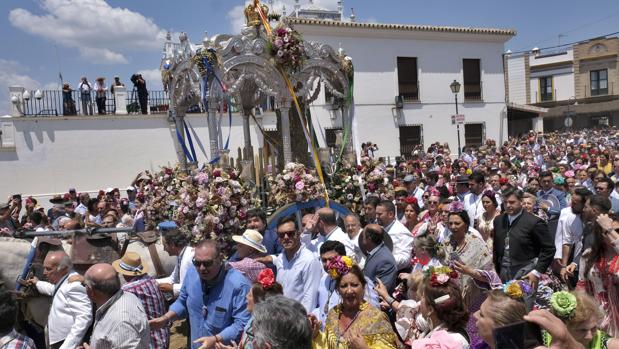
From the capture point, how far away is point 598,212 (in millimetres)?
5215

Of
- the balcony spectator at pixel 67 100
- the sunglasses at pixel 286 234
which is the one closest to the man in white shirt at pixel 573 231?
the sunglasses at pixel 286 234

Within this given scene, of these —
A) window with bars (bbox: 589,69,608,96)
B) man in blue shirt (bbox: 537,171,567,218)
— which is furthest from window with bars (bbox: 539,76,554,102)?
man in blue shirt (bbox: 537,171,567,218)

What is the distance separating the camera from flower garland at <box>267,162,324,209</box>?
7898 mm

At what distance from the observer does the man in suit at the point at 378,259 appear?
489 cm

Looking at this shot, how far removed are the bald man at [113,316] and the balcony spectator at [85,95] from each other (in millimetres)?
14603

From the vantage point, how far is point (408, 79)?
24.3 metres

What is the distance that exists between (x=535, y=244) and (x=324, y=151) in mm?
5189

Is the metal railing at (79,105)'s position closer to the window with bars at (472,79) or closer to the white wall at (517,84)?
the window with bars at (472,79)

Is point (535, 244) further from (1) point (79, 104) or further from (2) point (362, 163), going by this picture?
(1) point (79, 104)

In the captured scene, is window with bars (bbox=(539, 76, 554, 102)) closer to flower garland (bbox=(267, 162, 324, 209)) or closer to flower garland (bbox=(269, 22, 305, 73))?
flower garland (bbox=(269, 22, 305, 73))

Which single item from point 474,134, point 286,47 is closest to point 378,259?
point 286,47

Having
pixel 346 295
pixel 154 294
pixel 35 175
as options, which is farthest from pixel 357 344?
pixel 35 175

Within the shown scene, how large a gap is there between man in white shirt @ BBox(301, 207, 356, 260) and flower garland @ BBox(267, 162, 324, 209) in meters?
1.35

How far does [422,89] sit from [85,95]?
587 inches
